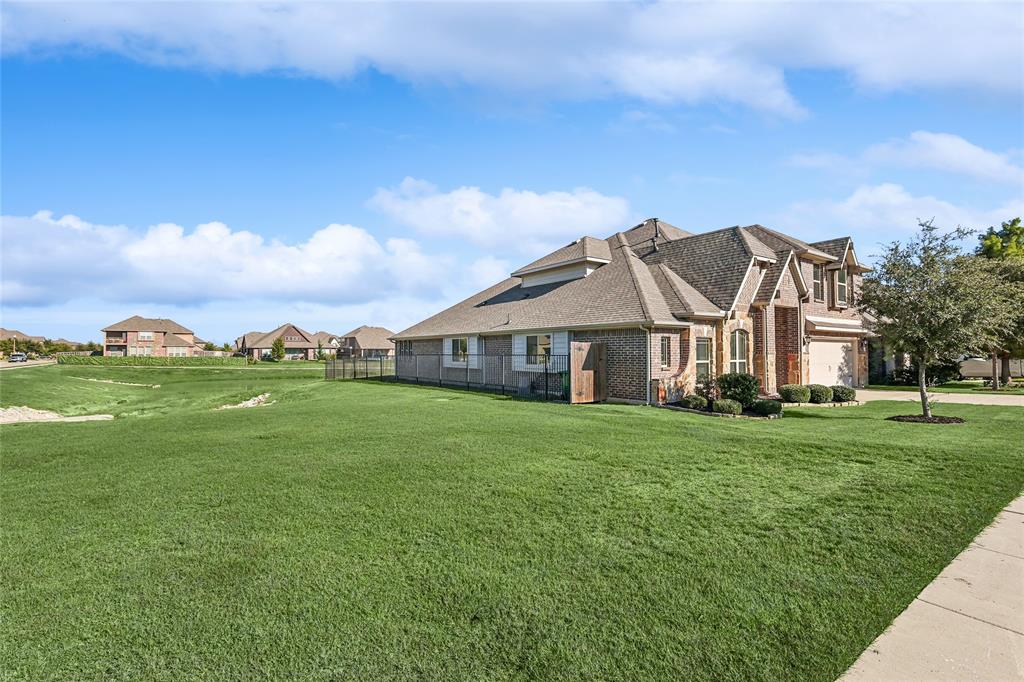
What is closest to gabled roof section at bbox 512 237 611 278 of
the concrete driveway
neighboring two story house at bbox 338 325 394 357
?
the concrete driveway

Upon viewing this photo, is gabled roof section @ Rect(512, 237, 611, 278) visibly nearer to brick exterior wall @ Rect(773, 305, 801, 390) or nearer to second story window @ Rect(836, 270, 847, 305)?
brick exterior wall @ Rect(773, 305, 801, 390)

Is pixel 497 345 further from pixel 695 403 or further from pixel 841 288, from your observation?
pixel 841 288

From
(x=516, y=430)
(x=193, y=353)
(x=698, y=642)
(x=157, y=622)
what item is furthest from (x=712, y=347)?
(x=193, y=353)

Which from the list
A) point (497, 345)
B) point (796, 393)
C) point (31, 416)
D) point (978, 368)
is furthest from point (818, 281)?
point (31, 416)

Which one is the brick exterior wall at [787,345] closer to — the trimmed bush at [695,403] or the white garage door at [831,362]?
the white garage door at [831,362]

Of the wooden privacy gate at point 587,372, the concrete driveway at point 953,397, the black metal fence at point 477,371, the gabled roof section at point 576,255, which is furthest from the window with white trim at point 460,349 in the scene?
the concrete driveway at point 953,397

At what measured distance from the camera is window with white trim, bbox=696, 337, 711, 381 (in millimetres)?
18766

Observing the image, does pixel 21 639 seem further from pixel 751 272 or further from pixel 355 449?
pixel 751 272

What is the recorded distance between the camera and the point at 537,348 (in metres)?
22.1

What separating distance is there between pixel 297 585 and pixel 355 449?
4.76 m

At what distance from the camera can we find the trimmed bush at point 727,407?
15.2 m

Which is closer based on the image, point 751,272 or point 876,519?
point 876,519

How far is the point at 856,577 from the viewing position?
4.40 meters

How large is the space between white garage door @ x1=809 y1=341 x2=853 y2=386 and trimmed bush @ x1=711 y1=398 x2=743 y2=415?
31.8 feet
